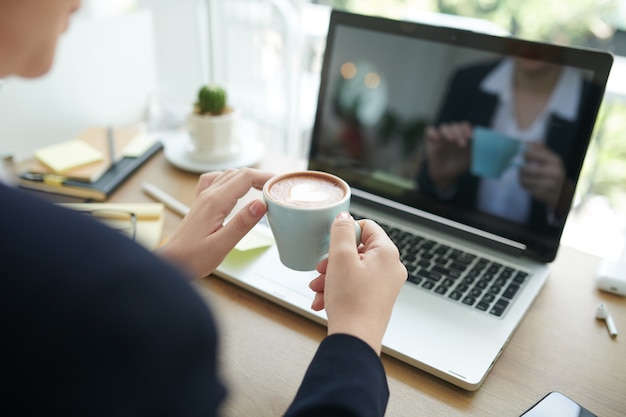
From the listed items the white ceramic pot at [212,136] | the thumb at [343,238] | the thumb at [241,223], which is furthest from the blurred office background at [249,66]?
the thumb at [343,238]

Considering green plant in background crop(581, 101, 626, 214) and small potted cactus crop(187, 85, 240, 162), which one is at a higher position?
small potted cactus crop(187, 85, 240, 162)

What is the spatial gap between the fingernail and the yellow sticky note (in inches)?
23.4

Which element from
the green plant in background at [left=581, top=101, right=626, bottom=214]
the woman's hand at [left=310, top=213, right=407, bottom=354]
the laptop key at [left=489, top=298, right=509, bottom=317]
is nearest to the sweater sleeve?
the woman's hand at [left=310, top=213, right=407, bottom=354]

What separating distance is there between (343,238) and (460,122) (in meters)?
0.43

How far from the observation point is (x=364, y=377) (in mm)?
447

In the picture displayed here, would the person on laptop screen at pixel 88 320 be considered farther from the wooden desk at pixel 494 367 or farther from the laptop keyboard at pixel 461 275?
the laptop keyboard at pixel 461 275

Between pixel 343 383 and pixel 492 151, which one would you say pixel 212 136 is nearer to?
pixel 492 151

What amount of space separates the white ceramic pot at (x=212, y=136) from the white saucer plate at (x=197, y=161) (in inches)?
0.5

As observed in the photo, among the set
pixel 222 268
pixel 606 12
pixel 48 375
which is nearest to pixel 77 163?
pixel 222 268

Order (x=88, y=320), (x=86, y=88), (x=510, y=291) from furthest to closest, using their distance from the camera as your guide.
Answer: (x=86, y=88), (x=510, y=291), (x=88, y=320)

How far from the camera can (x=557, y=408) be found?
23.3 inches

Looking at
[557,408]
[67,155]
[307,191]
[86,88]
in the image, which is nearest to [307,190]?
[307,191]

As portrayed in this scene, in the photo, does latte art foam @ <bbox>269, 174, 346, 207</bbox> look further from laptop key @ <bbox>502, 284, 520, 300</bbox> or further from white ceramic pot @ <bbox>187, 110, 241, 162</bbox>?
white ceramic pot @ <bbox>187, 110, 241, 162</bbox>

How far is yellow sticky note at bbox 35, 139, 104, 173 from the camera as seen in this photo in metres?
1.06
